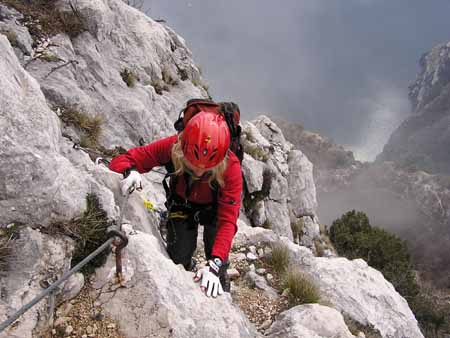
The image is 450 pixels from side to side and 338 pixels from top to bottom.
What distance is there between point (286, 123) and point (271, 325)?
171615 mm

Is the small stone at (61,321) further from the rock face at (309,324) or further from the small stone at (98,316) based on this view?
the rock face at (309,324)

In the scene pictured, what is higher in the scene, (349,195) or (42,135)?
(349,195)

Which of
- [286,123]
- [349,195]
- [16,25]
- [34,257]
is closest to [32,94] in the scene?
[34,257]

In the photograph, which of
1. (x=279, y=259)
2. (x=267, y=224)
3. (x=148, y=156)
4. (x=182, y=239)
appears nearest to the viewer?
(x=148, y=156)

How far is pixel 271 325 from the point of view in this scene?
5.39 meters

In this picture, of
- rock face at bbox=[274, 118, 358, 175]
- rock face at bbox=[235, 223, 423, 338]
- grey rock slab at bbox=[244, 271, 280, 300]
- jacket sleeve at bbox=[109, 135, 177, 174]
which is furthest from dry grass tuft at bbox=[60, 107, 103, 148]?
rock face at bbox=[274, 118, 358, 175]

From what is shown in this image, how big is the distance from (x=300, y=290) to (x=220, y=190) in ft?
8.48

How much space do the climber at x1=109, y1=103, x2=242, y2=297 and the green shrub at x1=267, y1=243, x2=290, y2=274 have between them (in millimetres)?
1760

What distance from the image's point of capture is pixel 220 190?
480cm

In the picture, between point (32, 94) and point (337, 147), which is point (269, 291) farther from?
point (337, 147)

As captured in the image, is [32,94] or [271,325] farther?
[271,325]

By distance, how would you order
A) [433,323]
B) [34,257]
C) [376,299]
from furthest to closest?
[433,323] → [376,299] → [34,257]

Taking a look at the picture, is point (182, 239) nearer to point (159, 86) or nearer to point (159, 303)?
point (159, 303)

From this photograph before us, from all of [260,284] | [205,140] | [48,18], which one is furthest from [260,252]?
[48,18]
